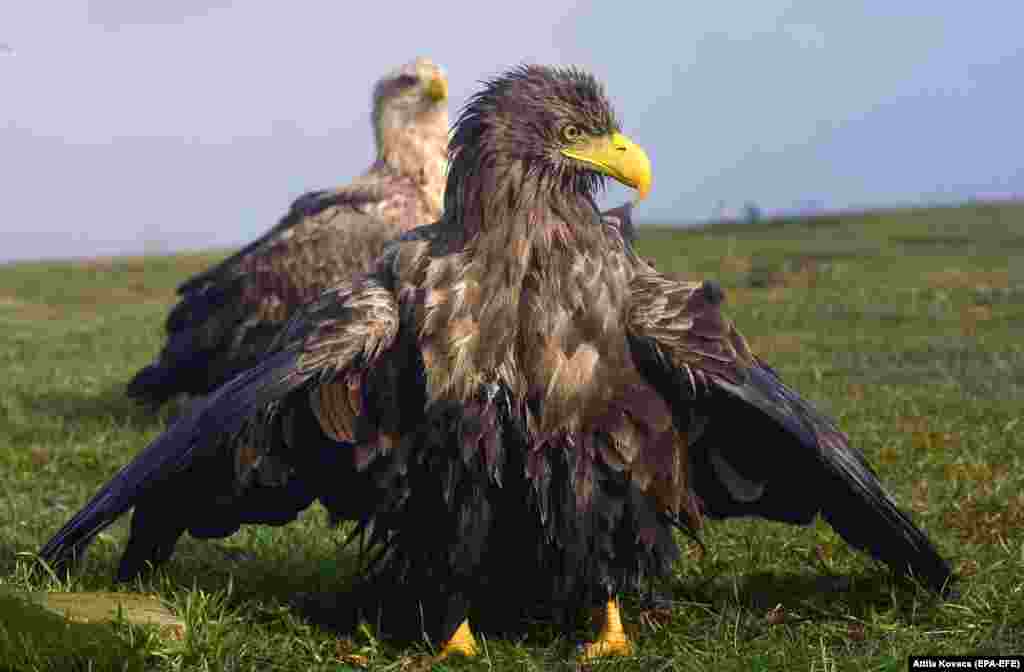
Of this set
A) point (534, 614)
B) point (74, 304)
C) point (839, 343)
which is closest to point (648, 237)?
point (74, 304)

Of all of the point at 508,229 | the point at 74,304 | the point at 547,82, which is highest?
the point at 547,82

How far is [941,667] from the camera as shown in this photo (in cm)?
398

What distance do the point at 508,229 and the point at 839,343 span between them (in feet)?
39.4

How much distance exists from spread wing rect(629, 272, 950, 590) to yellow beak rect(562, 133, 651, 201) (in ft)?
1.15

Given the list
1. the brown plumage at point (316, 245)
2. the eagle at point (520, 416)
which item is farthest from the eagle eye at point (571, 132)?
the brown plumage at point (316, 245)

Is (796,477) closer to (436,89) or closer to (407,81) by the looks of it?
(436,89)

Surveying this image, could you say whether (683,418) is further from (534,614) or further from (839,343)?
(839,343)

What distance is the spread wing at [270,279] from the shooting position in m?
9.64

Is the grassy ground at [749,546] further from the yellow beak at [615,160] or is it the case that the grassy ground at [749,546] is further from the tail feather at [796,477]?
the yellow beak at [615,160]

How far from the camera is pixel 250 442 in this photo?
4.43m

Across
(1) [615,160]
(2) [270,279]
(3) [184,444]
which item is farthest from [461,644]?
(2) [270,279]

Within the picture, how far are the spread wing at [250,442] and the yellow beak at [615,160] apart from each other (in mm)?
865

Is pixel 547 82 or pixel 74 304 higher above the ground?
pixel 547 82

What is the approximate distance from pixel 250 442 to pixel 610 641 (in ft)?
4.84
